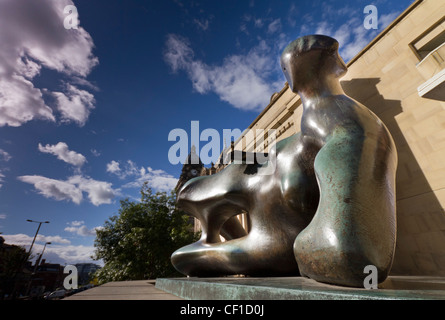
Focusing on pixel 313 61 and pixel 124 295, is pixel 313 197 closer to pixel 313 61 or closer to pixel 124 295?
pixel 313 61

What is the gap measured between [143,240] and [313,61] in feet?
46.1

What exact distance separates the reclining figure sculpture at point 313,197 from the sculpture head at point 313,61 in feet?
0.04

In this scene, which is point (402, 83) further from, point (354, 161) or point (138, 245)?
point (138, 245)

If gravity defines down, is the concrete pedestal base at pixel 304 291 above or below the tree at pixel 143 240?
below

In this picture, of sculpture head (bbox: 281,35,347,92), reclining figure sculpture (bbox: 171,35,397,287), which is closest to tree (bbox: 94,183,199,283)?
reclining figure sculpture (bbox: 171,35,397,287)

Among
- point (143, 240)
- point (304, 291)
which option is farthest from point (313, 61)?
point (143, 240)

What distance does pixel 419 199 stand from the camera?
3.64 metres

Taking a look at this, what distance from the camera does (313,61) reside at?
309cm

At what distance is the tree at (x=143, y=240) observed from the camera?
13.8m

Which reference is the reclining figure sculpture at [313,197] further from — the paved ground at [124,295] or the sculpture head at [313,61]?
the paved ground at [124,295]

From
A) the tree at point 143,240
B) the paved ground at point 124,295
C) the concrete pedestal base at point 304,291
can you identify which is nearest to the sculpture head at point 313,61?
the concrete pedestal base at point 304,291

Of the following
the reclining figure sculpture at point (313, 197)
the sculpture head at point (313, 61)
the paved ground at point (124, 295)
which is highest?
the sculpture head at point (313, 61)

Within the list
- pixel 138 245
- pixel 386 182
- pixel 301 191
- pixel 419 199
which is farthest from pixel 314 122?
pixel 138 245

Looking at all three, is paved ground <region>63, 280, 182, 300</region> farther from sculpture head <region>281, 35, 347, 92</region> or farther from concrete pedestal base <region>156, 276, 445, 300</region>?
sculpture head <region>281, 35, 347, 92</region>
